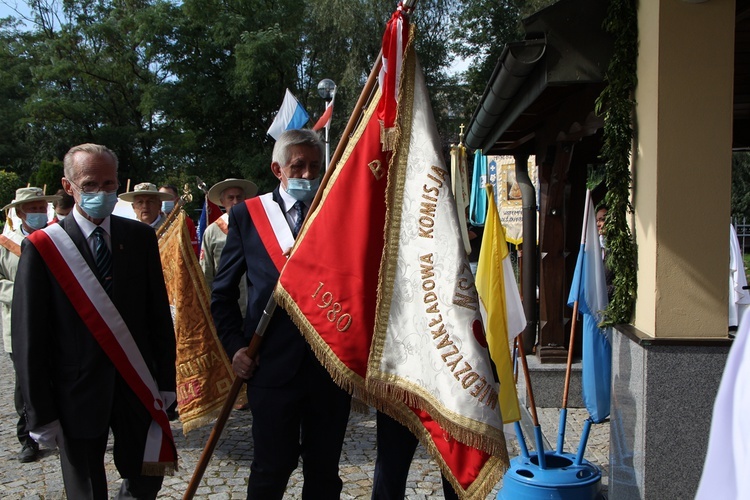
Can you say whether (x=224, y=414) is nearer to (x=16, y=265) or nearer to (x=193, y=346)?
(x=193, y=346)

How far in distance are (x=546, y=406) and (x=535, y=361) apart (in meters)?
0.55

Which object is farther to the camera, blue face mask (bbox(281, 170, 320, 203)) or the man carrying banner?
blue face mask (bbox(281, 170, 320, 203))

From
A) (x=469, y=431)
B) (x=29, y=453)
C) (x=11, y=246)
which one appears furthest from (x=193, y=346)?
(x=469, y=431)

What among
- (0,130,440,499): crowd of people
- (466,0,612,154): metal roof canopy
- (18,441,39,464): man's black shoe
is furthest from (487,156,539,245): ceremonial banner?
(0,130,440,499): crowd of people

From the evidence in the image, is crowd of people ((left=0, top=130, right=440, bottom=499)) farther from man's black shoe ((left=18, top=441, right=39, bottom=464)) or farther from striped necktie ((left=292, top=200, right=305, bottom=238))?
man's black shoe ((left=18, top=441, right=39, bottom=464))

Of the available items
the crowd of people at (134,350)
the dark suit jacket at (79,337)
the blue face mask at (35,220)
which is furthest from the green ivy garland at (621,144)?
the blue face mask at (35,220)

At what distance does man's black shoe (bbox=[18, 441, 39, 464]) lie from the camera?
207 inches

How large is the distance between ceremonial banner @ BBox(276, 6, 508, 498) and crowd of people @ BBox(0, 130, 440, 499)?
0.84 ft

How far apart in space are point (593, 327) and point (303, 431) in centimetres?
200

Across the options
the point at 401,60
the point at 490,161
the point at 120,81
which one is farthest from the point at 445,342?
the point at 120,81

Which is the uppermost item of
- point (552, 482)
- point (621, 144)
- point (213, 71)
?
point (213, 71)

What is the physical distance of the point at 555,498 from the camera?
3965 mm

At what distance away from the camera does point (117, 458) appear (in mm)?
3238

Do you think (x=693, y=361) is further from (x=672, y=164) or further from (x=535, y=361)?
(x=535, y=361)
